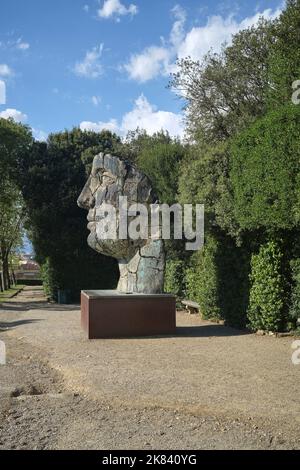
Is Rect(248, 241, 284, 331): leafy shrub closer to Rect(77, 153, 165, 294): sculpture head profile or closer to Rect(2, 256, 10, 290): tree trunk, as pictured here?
Rect(77, 153, 165, 294): sculpture head profile

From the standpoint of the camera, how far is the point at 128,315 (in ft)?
39.6

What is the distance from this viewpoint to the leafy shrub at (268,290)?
1207cm

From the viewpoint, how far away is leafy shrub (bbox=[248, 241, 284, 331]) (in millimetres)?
12070

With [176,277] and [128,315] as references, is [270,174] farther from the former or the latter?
[176,277]

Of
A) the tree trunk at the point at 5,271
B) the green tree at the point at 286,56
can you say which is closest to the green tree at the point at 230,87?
the green tree at the point at 286,56

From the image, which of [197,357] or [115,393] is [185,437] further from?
[197,357]

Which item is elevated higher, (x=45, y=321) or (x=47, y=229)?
(x=47, y=229)

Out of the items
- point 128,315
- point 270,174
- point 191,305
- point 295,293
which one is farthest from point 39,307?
point 270,174

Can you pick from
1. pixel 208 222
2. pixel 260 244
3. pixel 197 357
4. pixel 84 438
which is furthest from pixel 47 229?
pixel 84 438

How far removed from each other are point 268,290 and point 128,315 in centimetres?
334

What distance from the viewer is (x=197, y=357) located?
9.45 m

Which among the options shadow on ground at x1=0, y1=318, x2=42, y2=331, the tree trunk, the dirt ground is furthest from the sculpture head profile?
the tree trunk

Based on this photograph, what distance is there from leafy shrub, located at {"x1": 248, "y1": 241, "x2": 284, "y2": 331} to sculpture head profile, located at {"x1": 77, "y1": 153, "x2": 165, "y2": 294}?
7.63 ft
